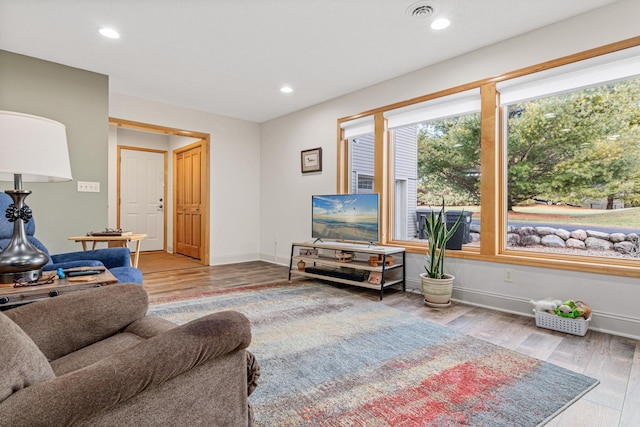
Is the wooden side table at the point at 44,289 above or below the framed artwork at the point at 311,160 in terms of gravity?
below

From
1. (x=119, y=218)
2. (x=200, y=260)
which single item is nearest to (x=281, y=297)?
(x=200, y=260)

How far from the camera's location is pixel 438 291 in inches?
120

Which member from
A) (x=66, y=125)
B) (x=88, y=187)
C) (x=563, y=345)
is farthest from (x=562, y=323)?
(x=66, y=125)

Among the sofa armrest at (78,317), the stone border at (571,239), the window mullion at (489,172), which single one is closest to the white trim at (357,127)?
the window mullion at (489,172)

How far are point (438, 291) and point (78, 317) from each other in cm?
273

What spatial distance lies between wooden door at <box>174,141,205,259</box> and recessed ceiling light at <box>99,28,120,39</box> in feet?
8.58

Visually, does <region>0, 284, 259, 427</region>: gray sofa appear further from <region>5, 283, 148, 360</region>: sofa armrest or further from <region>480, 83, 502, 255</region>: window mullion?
<region>480, 83, 502, 255</region>: window mullion

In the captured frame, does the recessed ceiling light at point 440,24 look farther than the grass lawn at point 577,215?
Yes

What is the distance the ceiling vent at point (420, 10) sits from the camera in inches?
95.9

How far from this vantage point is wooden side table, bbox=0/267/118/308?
4.88 ft

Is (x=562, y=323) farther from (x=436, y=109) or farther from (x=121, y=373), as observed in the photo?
(x=121, y=373)

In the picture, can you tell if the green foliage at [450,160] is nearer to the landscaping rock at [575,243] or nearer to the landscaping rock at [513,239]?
the landscaping rock at [513,239]

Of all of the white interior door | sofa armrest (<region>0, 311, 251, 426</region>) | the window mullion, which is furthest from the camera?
the white interior door

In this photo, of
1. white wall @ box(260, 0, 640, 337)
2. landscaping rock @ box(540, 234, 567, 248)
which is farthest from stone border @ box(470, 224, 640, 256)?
white wall @ box(260, 0, 640, 337)
